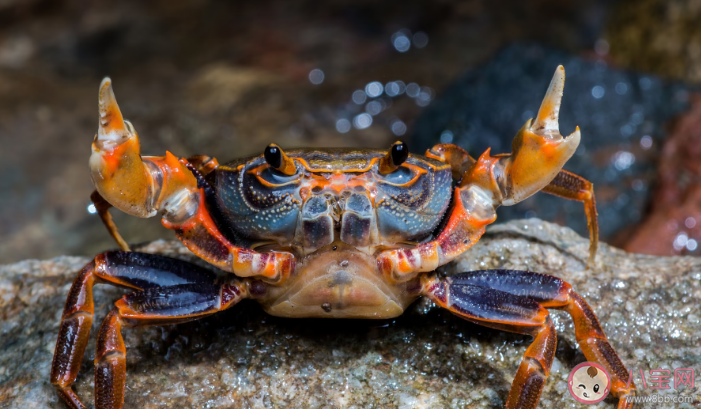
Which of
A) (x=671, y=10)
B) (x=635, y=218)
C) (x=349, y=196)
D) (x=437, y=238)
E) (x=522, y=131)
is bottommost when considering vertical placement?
(x=635, y=218)

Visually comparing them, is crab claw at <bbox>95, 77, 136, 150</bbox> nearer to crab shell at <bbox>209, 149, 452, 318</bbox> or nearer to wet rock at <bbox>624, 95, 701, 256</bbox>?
crab shell at <bbox>209, 149, 452, 318</bbox>

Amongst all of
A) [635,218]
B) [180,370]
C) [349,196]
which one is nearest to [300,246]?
[349,196]

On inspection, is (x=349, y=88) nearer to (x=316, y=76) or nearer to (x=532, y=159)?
(x=316, y=76)

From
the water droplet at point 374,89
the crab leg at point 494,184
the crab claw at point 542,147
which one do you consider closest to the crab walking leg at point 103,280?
the crab leg at point 494,184

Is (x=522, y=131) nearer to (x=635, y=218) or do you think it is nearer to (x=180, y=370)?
(x=180, y=370)

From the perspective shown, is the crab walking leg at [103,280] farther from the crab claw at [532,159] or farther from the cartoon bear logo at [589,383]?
the cartoon bear logo at [589,383]

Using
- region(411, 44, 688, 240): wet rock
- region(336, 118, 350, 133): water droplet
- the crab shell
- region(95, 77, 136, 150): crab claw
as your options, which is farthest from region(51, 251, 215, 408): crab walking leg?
region(336, 118, 350, 133): water droplet
